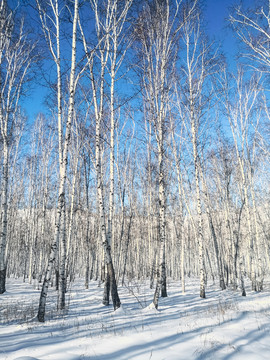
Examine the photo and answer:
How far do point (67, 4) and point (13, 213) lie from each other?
20455mm

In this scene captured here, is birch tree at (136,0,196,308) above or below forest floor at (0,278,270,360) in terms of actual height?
above

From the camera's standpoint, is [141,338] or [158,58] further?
[158,58]

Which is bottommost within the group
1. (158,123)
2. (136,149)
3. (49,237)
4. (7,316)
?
(7,316)

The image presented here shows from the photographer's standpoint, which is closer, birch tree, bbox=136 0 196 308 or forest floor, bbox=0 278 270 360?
forest floor, bbox=0 278 270 360

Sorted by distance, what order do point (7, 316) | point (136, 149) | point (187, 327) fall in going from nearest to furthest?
1. point (187, 327)
2. point (7, 316)
3. point (136, 149)

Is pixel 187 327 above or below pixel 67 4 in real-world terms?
below

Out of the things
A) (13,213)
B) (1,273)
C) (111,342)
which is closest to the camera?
(111,342)

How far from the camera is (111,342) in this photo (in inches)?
147

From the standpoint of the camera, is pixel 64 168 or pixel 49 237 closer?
pixel 64 168

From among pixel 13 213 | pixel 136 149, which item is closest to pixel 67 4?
pixel 136 149

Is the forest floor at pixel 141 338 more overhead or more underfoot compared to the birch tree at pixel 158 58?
more underfoot

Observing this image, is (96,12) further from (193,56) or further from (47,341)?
(47,341)

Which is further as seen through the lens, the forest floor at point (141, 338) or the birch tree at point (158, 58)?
the birch tree at point (158, 58)

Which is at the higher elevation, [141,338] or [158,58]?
[158,58]
